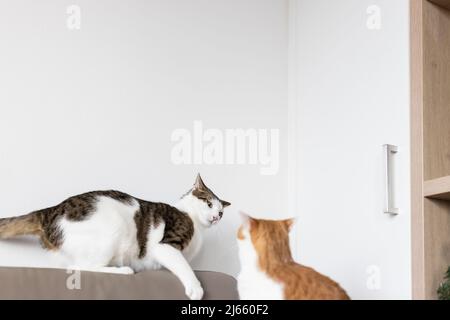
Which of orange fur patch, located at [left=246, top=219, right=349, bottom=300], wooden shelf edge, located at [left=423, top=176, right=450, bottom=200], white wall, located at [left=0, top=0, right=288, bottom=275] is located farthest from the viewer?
white wall, located at [left=0, top=0, right=288, bottom=275]

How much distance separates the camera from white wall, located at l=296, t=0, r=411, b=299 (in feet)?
5.41

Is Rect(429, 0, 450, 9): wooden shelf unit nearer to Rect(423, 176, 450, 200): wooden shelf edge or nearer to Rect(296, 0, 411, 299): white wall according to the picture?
Rect(296, 0, 411, 299): white wall

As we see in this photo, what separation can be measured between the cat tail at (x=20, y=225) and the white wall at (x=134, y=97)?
68 millimetres

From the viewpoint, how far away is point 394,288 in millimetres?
1611

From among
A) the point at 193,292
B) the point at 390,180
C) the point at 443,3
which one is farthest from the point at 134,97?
the point at 443,3

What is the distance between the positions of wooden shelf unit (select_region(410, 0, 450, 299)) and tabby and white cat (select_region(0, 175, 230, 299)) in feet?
1.76

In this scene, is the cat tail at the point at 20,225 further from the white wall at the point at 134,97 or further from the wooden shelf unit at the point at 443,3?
the wooden shelf unit at the point at 443,3

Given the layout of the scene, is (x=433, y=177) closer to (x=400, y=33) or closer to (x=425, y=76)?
(x=425, y=76)

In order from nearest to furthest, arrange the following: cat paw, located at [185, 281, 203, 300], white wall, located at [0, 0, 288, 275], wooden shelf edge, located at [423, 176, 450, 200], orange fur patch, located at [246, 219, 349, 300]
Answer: orange fur patch, located at [246, 219, 349, 300]
wooden shelf edge, located at [423, 176, 450, 200]
cat paw, located at [185, 281, 203, 300]
white wall, located at [0, 0, 288, 275]

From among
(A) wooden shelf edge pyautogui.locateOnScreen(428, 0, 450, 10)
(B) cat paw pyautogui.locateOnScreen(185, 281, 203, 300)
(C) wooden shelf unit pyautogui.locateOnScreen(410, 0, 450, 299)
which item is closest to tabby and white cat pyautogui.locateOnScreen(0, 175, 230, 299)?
(B) cat paw pyautogui.locateOnScreen(185, 281, 203, 300)

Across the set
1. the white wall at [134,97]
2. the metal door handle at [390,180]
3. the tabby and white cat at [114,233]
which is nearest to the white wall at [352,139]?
the metal door handle at [390,180]

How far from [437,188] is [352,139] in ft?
1.24
